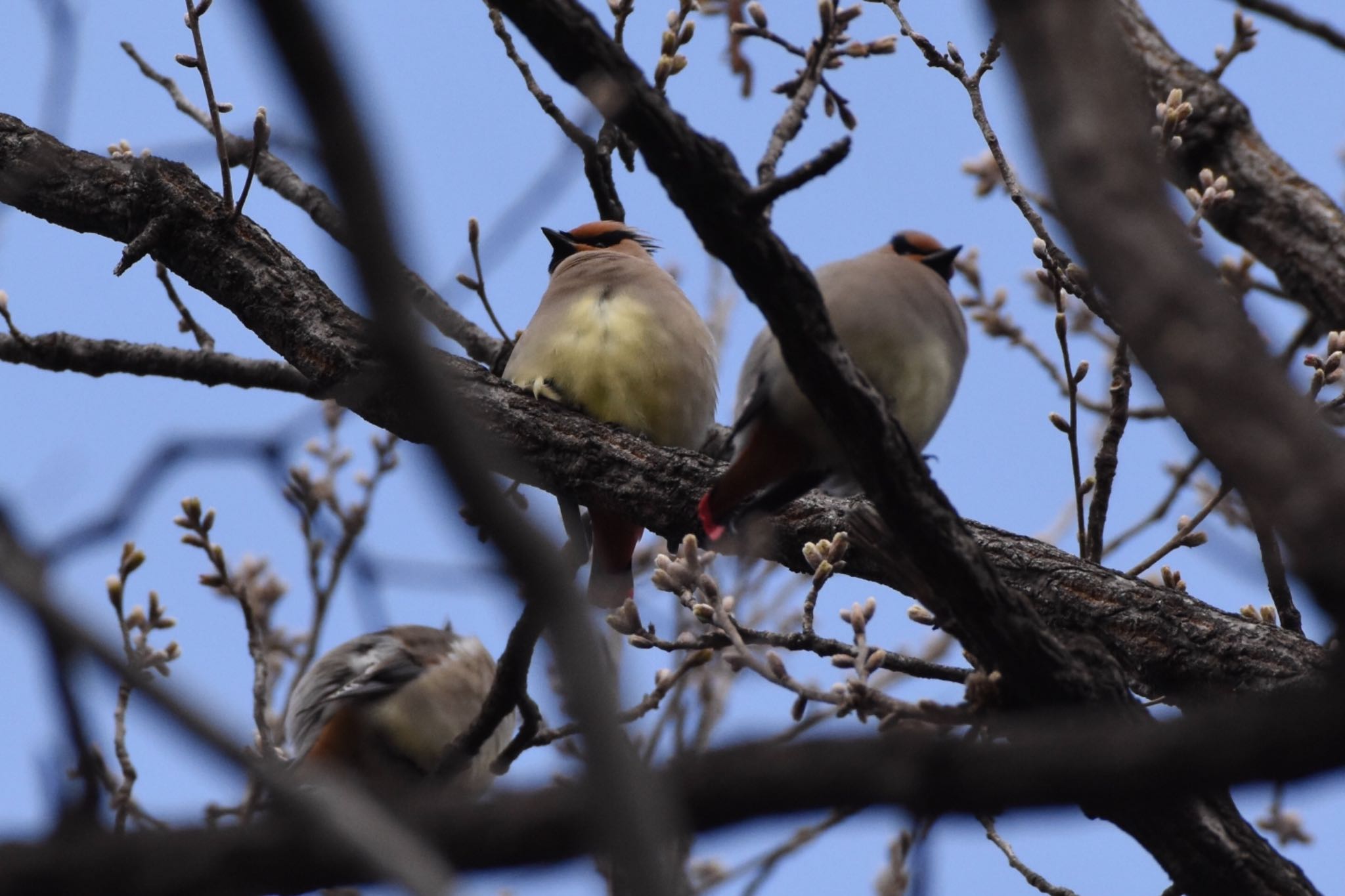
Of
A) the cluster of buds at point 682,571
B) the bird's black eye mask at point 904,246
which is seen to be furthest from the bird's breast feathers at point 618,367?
the cluster of buds at point 682,571

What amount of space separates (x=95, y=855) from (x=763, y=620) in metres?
5.54

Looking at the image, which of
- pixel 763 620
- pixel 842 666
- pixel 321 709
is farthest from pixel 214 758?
pixel 763 620

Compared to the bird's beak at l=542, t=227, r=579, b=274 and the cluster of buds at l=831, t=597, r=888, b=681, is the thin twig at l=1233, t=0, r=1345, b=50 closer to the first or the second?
the cluster of buds at l=831, t=597, r=888, b=681

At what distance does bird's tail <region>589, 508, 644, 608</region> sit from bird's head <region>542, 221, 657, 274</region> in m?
1.47

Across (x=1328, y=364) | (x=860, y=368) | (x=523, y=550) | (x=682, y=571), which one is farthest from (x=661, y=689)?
(x=523, y=550)

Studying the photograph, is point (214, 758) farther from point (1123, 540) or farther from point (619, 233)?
point (619, 233)

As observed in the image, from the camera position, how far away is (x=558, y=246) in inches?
235

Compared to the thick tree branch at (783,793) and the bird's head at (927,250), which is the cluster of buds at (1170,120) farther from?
the thick tree branch at (783,793)

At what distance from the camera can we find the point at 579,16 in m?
2.38

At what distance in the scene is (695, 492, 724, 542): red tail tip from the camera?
3.73 metres

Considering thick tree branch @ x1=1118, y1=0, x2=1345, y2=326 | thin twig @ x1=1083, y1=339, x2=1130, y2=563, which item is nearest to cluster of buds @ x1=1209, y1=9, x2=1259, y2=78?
thick tree branch @ x1=1118, y1=0, x2=1345, y2=326

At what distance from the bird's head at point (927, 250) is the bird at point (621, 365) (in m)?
0.73

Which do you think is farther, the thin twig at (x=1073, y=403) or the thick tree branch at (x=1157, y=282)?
the thin twig at (x=1073, y=403)

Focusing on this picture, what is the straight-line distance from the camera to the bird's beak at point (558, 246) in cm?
591
